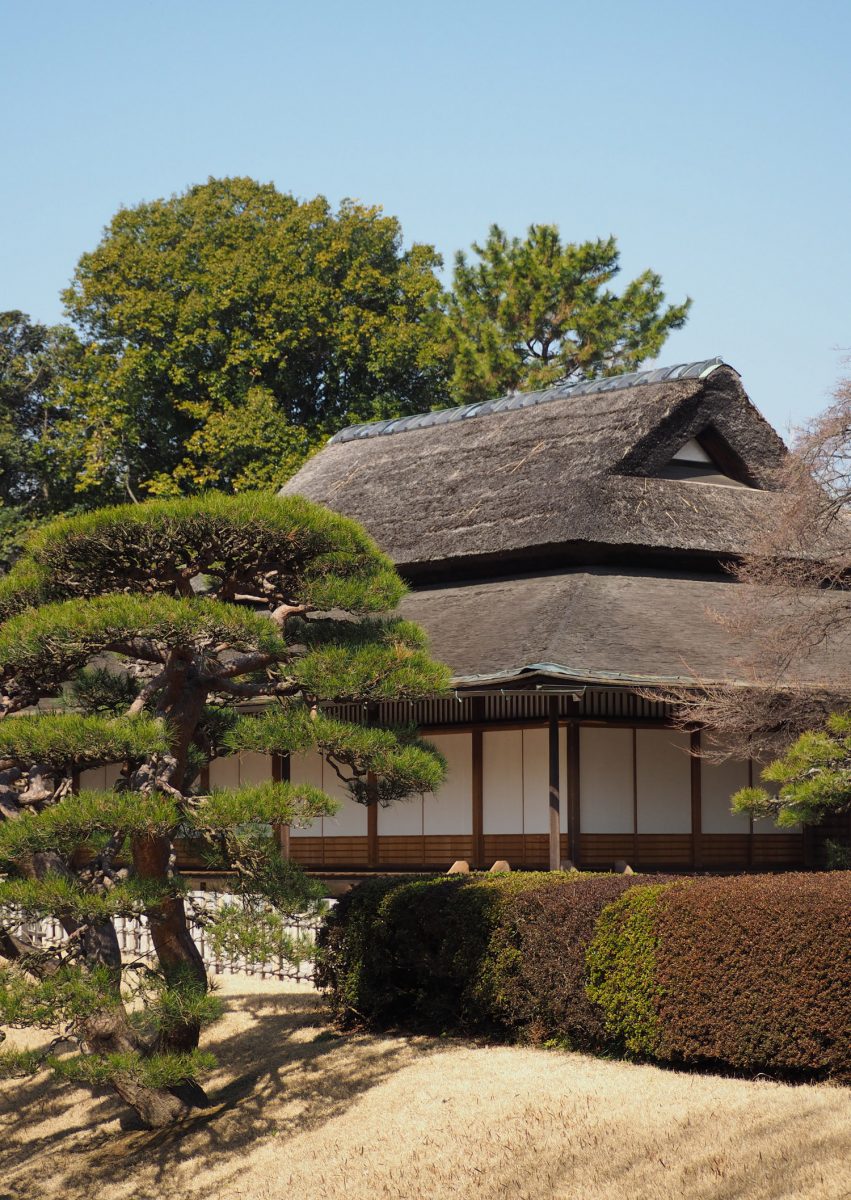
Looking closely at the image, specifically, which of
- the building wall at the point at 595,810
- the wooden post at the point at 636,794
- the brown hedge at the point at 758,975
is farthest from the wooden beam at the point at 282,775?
the brown hedge at the point at 758,975

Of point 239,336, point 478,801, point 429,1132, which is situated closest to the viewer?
point 429,1132

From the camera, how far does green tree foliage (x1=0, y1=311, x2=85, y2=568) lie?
129 ft

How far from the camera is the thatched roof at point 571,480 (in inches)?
811

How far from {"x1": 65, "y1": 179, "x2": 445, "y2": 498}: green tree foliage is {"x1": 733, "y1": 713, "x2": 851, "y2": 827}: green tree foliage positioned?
2680 centimetres

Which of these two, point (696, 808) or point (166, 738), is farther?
point (696, 808)

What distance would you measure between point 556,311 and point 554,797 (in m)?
→ 27.3

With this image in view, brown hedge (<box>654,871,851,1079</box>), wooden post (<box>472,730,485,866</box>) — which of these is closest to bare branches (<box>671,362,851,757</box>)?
wooden post (<box>472,730,485,866</box>)

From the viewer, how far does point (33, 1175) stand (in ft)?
37.1

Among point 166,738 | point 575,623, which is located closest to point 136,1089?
point 166,738

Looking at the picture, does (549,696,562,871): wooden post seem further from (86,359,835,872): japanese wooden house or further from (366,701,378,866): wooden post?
(366,701,378,866): wooden post

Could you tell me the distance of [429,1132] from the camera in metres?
9.95

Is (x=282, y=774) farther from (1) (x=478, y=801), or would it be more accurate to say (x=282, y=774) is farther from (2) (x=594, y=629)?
(2) (x=594, y=629)

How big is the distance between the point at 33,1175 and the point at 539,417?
52.0 feet

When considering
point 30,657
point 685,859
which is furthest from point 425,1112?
point 685,859
